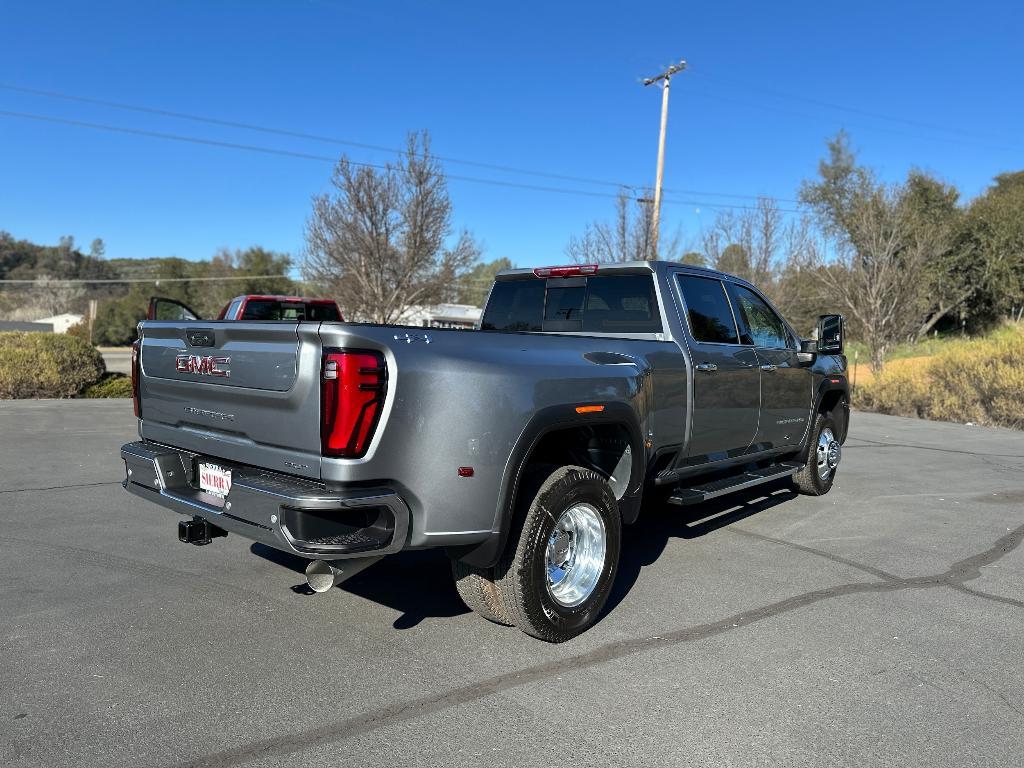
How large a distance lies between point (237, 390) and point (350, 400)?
29.4 inches

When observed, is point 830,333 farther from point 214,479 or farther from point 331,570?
point 214,479

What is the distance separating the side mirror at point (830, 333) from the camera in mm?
6965

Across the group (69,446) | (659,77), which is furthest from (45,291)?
(69,446)

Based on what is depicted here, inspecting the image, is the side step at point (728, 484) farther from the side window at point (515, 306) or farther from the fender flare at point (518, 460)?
the side window at point (515, 306)

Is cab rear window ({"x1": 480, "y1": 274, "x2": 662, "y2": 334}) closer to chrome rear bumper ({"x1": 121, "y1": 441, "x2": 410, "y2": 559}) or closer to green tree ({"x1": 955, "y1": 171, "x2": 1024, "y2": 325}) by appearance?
chrome rear bumper ({"x1": 121, "y1": 441, "x2": 410, "y2": 559})

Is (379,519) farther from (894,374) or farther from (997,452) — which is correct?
(894,374)

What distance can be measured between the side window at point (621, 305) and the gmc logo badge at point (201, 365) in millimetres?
2782

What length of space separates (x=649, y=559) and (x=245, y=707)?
3067mm

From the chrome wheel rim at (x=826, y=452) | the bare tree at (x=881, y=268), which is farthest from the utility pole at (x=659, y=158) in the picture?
the chrome wheel rim at (x=826, y=452)

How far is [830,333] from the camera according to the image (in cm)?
699

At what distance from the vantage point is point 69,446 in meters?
9.59

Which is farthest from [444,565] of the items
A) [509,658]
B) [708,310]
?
[708,310]

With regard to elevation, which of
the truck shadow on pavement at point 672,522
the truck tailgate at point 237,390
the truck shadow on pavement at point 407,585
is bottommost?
the truck shadow on pavement at point 407,585

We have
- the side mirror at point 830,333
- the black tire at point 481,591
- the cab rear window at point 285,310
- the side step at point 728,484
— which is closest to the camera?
the black tire at point 481,591
